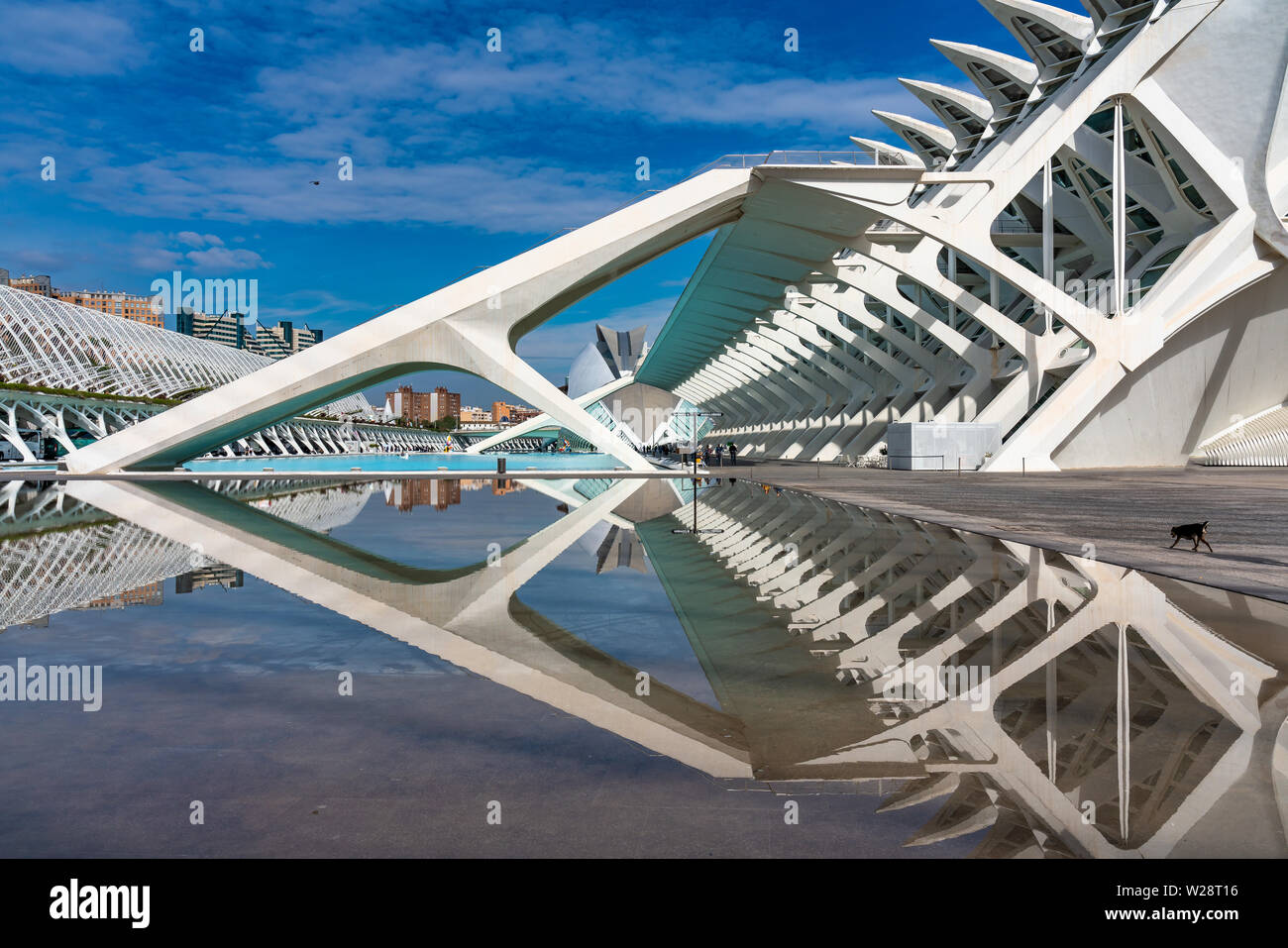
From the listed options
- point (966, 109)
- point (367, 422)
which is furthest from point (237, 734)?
point (367, 422)

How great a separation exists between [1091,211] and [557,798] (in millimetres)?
30810

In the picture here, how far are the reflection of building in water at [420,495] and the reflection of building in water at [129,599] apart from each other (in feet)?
27.8

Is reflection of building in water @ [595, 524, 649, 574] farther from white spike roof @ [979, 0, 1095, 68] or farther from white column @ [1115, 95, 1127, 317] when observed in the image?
white spike roof @ [979, 0, 1095, 68]

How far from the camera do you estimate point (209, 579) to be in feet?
22.1

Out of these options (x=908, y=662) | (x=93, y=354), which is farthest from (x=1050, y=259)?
(x=93, y=354)

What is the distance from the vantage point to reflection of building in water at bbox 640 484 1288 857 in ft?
7.95

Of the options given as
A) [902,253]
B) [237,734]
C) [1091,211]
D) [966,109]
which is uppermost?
[966,109]

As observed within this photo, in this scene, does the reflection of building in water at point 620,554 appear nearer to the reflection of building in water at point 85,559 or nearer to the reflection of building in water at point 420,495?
the reflection of building in water at point 85,559

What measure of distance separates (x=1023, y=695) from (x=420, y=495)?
1645 cm

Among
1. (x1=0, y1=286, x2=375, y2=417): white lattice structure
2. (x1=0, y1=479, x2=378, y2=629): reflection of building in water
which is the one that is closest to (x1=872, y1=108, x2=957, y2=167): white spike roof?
(x1=0, y1=479, x2=378, y2=629): reflection of building in water

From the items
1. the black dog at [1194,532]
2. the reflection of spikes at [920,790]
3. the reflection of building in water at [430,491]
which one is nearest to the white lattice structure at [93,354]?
the reflection of building in water at [430,491]
